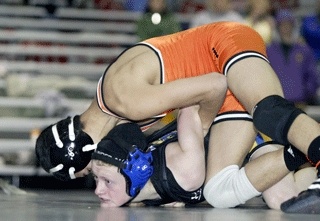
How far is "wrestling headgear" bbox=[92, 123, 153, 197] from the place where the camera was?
18.2ft

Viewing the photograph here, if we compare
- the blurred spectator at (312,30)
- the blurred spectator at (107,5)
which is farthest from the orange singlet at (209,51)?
the blurred spectator at (107,5)

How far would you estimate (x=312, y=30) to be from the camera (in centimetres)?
968

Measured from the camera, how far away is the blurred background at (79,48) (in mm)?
9273

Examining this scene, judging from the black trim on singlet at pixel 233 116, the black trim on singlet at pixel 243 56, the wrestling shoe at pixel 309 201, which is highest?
the black trim on singlet at pixel 243 56

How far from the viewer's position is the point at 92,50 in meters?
10.4

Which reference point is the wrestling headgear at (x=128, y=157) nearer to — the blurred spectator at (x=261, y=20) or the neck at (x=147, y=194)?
the neck at (x=147, y=194)

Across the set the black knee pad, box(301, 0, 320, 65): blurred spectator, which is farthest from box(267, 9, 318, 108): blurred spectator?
the black knee pad

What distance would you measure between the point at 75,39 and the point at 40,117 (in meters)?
1.00

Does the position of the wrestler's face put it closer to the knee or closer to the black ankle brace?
the knee

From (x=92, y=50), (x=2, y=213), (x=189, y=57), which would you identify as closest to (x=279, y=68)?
(x=92, y=50)

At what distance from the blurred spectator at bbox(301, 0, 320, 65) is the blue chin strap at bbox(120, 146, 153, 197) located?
4.40 meters

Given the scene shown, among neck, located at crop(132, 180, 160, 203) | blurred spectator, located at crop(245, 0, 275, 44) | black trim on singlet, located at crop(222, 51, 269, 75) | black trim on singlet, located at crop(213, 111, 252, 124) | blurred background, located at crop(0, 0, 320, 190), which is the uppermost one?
black trim on singlet, located at crop(222, 51, 269, 75)

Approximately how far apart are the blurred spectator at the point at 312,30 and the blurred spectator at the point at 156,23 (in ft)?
3.85

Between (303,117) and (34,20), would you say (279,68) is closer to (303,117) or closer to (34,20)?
(34,20)
